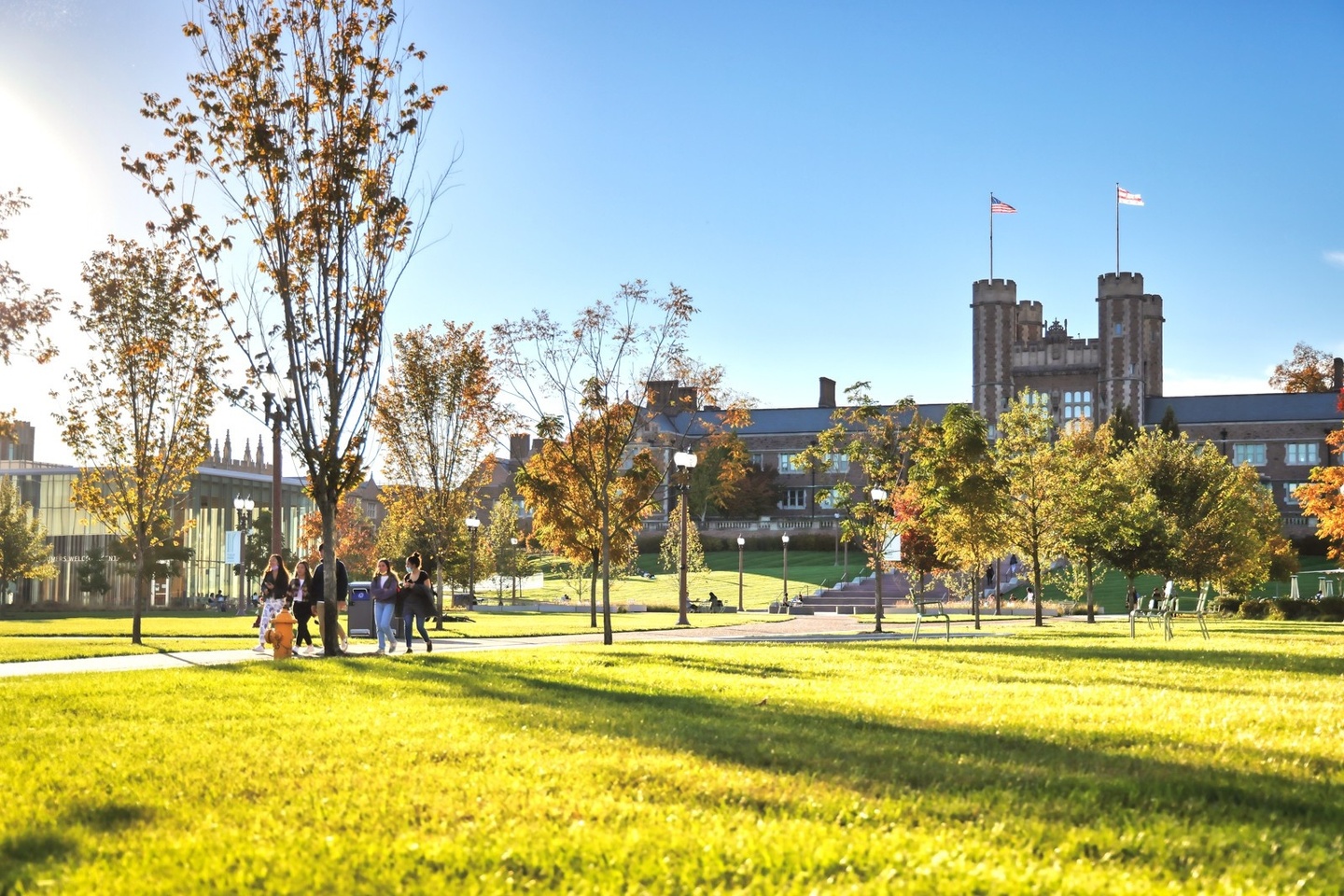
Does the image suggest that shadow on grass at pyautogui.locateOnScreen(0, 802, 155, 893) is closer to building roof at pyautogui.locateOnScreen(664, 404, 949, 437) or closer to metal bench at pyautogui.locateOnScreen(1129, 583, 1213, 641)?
metal bench at pyautogui.locateOnScreen(1129, 583, 1213, 641)

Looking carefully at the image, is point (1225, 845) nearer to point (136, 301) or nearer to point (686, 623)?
point (136, 301)

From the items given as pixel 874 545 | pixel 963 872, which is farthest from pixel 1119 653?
pixel 874 545

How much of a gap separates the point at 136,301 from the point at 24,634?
26.8 ft

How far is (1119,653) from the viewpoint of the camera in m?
19.5

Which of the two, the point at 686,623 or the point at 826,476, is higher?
the point at 826,476

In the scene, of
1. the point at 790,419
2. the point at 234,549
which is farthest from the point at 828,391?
the point at 234,549

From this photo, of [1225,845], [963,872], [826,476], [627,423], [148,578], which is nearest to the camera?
[963,872]

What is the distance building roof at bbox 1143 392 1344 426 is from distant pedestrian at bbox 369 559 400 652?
295 ft

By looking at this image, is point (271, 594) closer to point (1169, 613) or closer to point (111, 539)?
point (1169, 613)

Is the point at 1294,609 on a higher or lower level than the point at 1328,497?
lower

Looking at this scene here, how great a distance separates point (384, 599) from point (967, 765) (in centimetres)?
1458

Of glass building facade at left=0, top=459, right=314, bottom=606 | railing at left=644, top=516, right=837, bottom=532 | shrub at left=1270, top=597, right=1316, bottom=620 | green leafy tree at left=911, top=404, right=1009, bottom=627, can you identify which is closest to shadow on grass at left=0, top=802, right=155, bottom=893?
green leafy tree at left=911, top=404, right=1009, bottom=627

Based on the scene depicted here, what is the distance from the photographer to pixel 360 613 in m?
28.0

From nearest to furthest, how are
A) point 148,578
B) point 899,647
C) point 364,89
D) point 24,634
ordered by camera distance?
point 364,89, point 899,647, point 24,634, point 148,578
